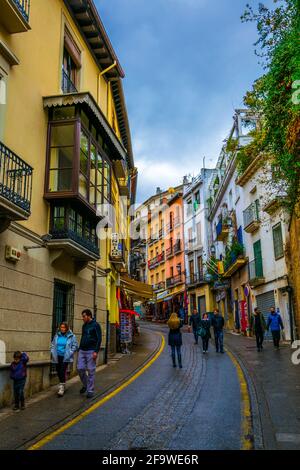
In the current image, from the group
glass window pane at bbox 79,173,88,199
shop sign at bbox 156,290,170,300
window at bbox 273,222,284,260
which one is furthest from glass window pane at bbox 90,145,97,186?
shop sign at bbox 156,290,170,300

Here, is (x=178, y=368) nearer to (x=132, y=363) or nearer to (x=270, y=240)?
(x=132, y=363)

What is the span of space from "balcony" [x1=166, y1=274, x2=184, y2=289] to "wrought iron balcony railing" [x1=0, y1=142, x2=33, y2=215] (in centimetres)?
3948

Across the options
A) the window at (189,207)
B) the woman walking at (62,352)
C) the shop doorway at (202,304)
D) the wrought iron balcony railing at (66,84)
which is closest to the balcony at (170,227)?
the window at (189,207)

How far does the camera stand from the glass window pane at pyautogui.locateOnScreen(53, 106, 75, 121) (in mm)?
12208

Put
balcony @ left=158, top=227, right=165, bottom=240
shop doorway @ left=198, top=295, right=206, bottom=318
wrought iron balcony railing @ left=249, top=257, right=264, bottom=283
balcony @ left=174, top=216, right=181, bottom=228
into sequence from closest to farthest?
wrought iron balcony railing @ left=249, top=257, right=264, bottom=283, shop doorway @ left=198, top=295, right=206, bottom=318, balcony @ left=174, top=216, right=181, bottom=228, balcony @ left=158, top=227, right=165, bottom=240

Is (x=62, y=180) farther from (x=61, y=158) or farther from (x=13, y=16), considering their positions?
(x=13, y=16)

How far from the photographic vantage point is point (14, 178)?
903 cm

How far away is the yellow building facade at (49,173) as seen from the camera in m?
9.38

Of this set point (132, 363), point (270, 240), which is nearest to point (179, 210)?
point (270, 240)

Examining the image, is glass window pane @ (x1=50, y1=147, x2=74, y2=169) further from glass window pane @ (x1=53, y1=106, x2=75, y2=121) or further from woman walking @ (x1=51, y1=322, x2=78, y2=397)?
woman walking @ (x1=51, y1=322, x2=78, y2=397)

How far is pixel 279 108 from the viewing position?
10391 mm

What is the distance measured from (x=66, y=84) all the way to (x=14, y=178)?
5.97 metres

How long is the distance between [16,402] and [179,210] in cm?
4310

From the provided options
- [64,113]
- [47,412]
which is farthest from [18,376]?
[64,113]
